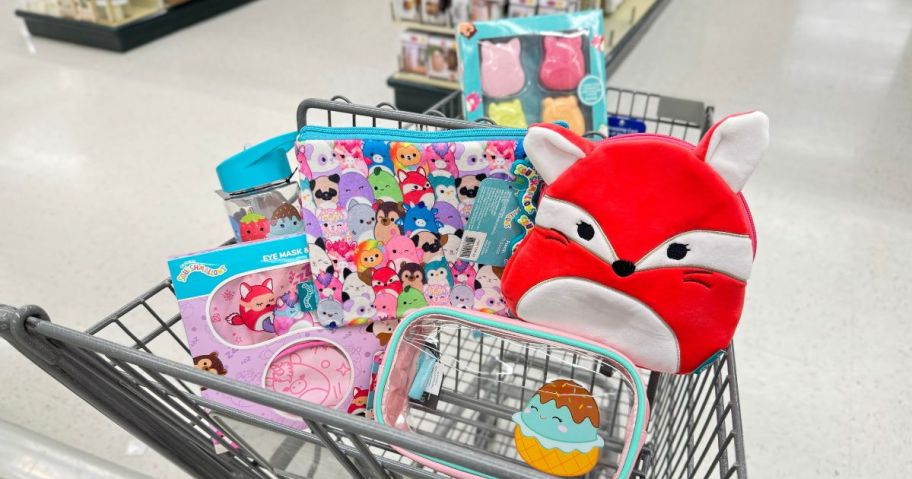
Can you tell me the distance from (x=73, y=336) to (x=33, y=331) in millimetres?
50

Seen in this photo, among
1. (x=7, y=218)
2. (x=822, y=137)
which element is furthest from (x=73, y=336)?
(x=822, y=137)

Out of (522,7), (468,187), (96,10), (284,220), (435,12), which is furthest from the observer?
(96,10)

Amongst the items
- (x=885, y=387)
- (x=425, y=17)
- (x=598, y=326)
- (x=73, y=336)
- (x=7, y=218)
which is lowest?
(x=885, y=387)

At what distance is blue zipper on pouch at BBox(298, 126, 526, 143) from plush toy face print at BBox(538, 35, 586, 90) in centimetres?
80

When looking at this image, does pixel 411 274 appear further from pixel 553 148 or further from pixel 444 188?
pixel 553 148

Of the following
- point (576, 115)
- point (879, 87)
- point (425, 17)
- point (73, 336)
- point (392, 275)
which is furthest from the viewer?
point (879, 87)

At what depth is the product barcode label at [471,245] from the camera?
0.87 meters

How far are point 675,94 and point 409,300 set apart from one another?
8.56ft

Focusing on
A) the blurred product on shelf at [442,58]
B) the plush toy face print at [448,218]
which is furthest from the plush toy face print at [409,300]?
the blurred product on shelf at [442,58]

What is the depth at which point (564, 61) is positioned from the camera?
5.13 feet

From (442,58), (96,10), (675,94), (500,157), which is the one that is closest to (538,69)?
(500,157)

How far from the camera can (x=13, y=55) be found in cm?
358

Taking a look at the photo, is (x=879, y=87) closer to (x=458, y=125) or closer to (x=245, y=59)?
(x=458, y=125)

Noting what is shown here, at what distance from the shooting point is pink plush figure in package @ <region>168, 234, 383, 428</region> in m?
0.87
